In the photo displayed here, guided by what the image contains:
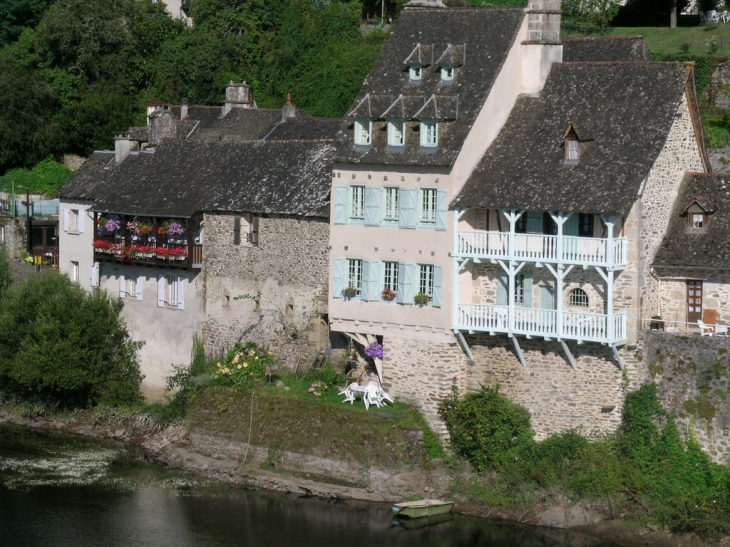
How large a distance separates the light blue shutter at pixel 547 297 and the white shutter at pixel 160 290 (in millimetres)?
15263

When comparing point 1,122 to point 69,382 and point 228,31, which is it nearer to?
point 228,31

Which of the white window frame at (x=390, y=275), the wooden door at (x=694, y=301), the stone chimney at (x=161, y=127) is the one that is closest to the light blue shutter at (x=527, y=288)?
the white window frame at (x=390, y=275)

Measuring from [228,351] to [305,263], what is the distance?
432 cm

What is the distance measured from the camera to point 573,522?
4228 cm

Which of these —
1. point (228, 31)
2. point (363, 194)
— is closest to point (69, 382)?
point (363, 194)

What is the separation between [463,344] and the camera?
4528 cm

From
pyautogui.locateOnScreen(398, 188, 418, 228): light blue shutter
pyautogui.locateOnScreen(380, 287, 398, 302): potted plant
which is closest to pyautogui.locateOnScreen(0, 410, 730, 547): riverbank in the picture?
pyautogui.locateOnScreen(380, 287, 398, 302): potted plant

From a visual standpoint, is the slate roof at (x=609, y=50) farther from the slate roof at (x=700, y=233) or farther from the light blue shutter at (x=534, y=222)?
the light blue shutter at (x=534, y=222)

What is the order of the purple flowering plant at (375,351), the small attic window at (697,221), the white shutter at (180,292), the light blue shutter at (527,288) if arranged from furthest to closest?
1. the white shutter at (180,292)
2. the purple flowering plant at (375,351)
3. the light blue shutter at (527,288)
4. the small attic window at (697,221)

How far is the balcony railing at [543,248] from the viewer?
4231cm

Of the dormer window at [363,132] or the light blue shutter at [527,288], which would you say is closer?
the light blue shutter at [527,288]

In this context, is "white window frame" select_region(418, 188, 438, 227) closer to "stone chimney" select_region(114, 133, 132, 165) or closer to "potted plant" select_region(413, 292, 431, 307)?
"potted plant" select_region(413, 292, 431, 307)

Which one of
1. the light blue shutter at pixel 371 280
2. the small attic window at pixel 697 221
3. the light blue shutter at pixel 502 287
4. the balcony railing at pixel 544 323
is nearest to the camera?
the balcony railing at pixel 544 323

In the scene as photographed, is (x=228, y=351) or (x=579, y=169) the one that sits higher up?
(x=579, y=169)
